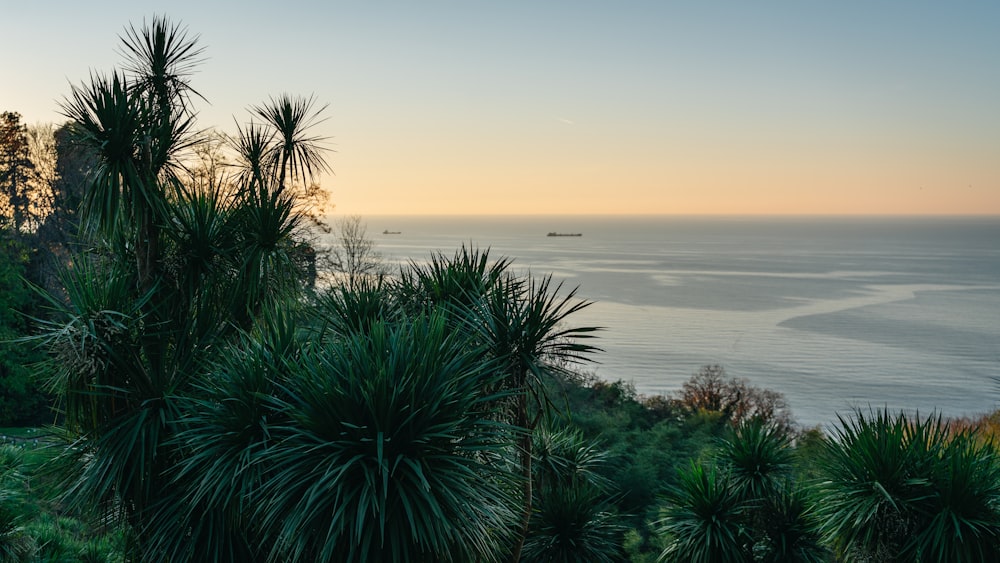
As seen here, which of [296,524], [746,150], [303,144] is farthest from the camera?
[746,150]

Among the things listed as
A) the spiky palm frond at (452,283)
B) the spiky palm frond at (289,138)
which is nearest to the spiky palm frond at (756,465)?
the spiky palm frond at (452,283)

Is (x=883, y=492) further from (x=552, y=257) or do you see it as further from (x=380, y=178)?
(x=552, y=257)

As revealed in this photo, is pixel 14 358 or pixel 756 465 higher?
pixel 756 465

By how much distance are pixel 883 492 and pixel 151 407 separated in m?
8.26

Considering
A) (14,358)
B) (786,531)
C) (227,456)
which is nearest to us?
(227,456)

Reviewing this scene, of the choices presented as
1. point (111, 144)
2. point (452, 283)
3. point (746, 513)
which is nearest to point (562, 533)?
point (746, 513)

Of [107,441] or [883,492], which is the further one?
[883,492]

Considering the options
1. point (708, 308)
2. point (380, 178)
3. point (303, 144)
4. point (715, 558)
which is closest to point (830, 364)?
point (708, 308)

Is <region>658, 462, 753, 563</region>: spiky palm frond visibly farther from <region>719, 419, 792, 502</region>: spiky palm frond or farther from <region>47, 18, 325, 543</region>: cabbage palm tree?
<region>47, 18, 325, 543</region>: cabbage palm tree

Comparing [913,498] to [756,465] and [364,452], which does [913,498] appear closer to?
[756,465]

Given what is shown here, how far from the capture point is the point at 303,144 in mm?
8984

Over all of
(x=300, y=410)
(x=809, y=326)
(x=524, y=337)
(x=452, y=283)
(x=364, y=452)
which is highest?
(x=452, y=283)

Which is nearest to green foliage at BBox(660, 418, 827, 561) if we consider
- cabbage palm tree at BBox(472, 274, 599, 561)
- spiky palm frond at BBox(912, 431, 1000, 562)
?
spiky palm frond at BBox(912, 431, 1000, 562)

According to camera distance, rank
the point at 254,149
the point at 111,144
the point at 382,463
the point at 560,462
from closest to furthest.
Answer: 1. the point at 382,463
2. the point at 111,144
3. the point at 254,149
4. the point at 560,462
